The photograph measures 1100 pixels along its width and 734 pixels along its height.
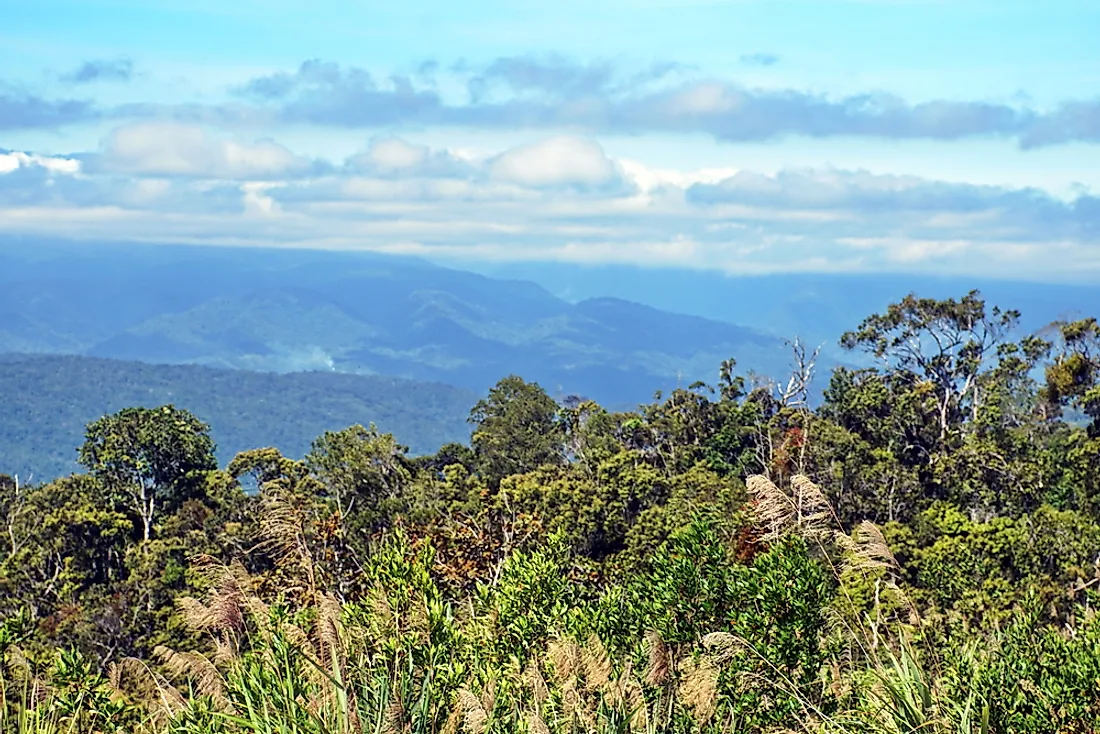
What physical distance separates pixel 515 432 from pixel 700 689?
4426cm

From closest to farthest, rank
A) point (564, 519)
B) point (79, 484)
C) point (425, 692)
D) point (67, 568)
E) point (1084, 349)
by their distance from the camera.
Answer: point (425, 692) → point (564, 519) → point (67, 568) → point (79, 484) → point (1084, 349)

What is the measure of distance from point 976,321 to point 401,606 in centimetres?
5392

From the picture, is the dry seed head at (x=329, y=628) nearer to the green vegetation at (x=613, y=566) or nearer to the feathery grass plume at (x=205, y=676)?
the green vegetation at (x=613, y=566)

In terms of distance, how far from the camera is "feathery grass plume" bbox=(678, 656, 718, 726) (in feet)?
42.1

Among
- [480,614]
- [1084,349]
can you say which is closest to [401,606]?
[480,614]

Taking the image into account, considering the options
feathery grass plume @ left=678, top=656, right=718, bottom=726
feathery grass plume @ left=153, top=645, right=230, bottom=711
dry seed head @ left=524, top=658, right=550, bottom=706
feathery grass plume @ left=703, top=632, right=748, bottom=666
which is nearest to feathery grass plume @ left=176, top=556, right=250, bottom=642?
feathery grass plume @ left=153, top=645, right=230, bottom=711

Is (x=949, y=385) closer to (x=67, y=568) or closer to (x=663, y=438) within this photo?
(x=663, y=438)

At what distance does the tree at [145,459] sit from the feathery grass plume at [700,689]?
40.9 metres

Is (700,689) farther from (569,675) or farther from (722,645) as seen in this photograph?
(569,675)

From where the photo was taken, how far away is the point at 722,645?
1269 centimetres

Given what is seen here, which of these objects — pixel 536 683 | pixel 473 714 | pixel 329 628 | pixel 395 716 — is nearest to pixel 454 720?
pixel 473 714

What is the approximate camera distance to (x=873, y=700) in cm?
1173

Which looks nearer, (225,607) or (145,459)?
(225,607)

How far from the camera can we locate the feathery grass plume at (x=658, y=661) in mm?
14133
